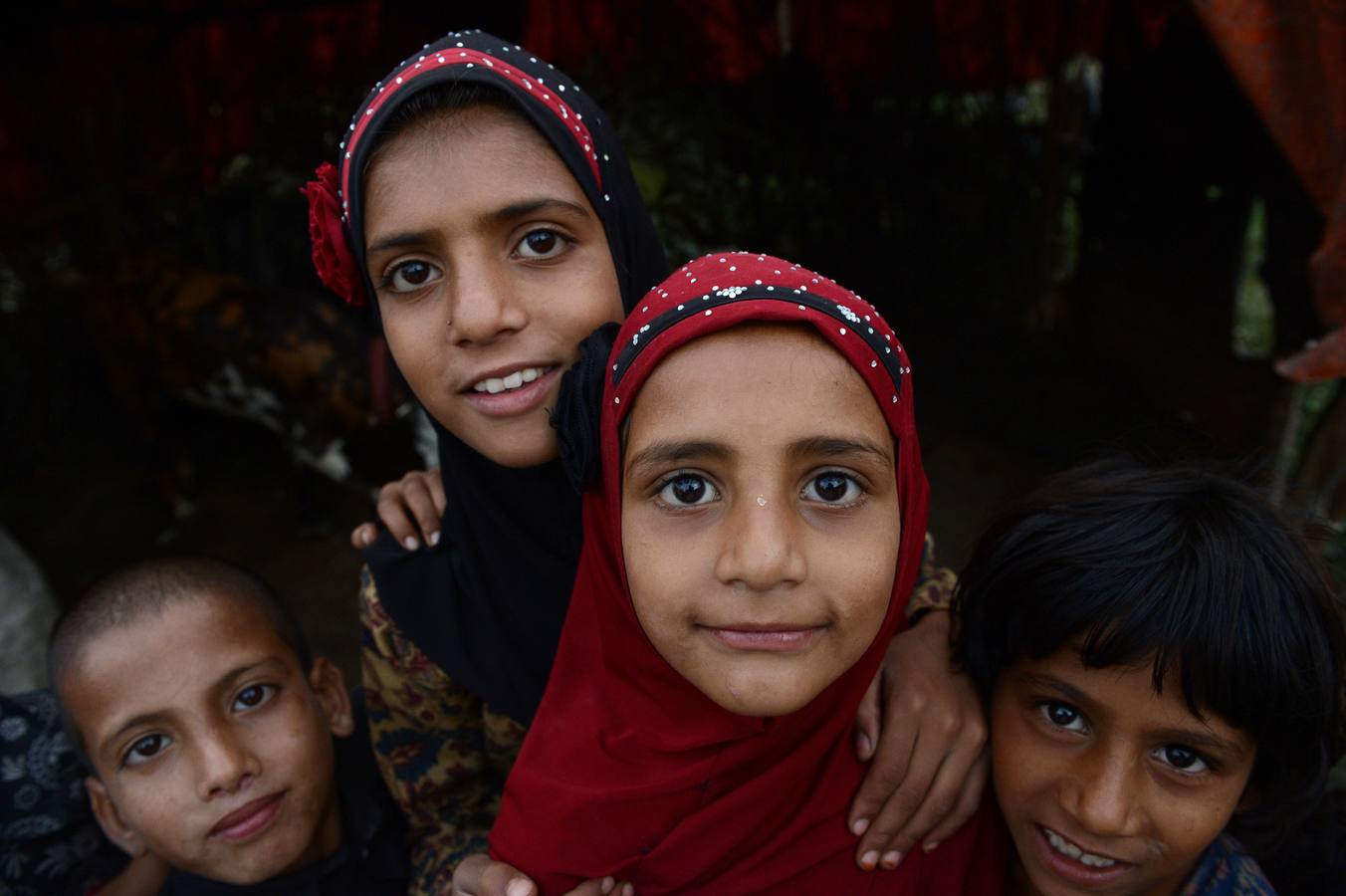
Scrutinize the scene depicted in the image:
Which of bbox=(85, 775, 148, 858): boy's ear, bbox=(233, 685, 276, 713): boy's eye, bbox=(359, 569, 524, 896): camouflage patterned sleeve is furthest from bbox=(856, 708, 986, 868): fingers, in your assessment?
bbox=(85, 775, 148, 858): boy's ear

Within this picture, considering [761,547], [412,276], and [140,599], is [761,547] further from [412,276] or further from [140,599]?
[140,599]

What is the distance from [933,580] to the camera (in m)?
1.67

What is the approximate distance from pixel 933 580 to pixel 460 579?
0.83 meters

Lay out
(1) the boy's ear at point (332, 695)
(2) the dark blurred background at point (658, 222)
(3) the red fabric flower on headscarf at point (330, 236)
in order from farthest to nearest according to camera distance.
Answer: (2) the dark blurred background at point (658, 222), (1) the boy's ear at point (332, 695), (3) the red fabric flower on headscarf at point (330, 236)

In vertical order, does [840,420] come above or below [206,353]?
above

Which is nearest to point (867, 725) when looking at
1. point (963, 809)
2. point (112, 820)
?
point (963, 809)

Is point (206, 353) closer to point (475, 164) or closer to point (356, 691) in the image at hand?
point (356, 691)

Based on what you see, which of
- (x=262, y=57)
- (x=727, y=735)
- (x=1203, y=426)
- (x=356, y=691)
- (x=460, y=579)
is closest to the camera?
(x=727, y=735)

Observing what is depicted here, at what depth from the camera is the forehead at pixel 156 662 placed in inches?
61.9

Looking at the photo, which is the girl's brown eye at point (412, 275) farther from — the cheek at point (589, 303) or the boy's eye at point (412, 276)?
the cheek at point (589, 303)

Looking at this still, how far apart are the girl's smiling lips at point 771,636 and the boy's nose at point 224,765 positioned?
3.22 feet

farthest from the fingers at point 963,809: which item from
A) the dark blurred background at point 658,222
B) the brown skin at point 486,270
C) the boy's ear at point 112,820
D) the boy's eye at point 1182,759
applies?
the dark blurred background at point 658,222

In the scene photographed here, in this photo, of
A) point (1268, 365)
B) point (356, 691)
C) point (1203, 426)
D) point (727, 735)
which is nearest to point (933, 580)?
point (727, 735)

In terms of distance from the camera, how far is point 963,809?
52.1 inches
